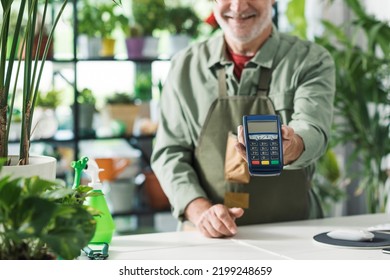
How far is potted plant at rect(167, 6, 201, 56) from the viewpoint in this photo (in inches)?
170

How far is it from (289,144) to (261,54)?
0.55 m

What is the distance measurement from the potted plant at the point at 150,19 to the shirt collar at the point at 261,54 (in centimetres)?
196

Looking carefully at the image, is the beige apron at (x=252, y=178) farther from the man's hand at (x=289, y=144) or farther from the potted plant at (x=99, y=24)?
the potted plant at (x=99, y=24)

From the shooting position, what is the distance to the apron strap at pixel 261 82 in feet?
7.42

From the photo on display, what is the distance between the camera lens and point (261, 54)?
7.51 feet

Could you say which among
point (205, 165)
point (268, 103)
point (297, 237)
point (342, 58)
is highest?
point (342, 58)

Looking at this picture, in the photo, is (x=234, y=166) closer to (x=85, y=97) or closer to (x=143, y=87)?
(x=85, y=97)

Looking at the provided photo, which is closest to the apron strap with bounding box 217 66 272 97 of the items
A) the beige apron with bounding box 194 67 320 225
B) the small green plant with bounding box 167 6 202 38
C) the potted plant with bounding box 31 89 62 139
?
the beige apron with bounding box 194 67 320 225

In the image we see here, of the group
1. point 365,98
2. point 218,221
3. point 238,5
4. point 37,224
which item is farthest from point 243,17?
point 37,224

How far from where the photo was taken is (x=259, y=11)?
2260 millimetres

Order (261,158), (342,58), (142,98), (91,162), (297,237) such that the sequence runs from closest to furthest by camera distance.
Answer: (261,158)
(91,162)
(297,237)
(342,58)
(142,98)
